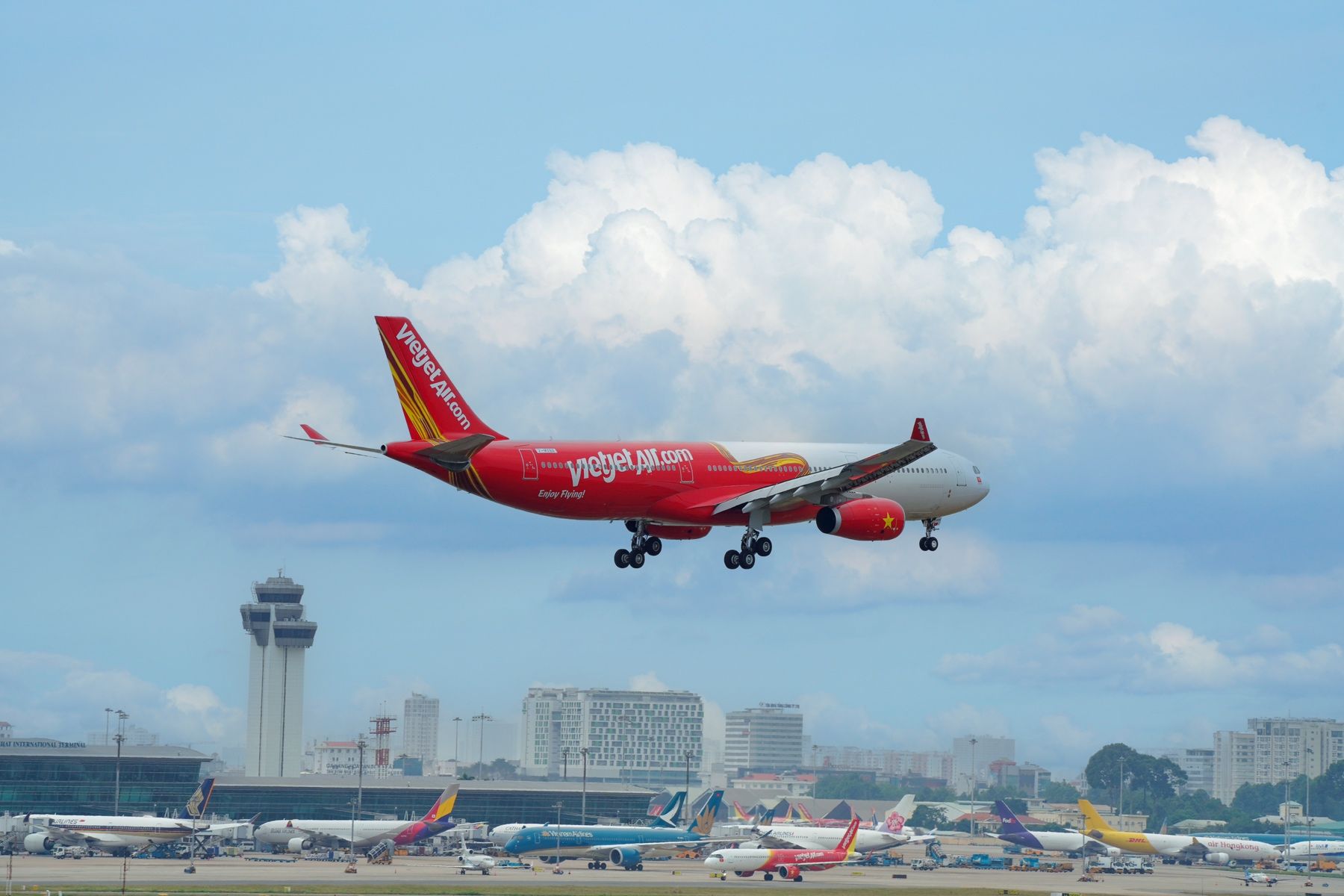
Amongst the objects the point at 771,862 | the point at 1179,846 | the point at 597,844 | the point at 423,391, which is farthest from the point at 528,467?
the point at 1179,846

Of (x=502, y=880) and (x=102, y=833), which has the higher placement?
(x=102, y=833)

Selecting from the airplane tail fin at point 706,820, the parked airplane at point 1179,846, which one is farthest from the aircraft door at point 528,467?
the parked airplane at point 1179,846

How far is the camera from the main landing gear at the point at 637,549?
72.2 m

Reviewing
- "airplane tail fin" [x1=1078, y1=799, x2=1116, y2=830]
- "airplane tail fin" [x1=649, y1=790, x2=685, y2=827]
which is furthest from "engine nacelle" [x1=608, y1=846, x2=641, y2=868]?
"airplane tail fin" [x1=1078, y1=799, x2=1116, y2=830]

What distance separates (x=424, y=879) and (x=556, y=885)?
9.46 metres

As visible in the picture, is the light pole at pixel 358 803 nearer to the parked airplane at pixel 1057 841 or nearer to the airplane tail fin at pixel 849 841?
the airplane tail fin at pixel 849 841

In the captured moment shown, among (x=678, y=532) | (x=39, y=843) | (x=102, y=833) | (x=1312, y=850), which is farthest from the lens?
(x=1312, y=850)

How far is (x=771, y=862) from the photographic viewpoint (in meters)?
120

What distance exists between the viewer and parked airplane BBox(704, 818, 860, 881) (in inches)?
4722

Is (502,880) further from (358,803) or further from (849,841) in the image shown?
(358,803)

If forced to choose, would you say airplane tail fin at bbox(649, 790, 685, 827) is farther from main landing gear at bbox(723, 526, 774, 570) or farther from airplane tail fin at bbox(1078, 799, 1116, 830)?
main landing gear at bbox(723, 526, 774, 570)

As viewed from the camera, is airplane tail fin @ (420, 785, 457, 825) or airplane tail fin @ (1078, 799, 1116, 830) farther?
airplane tail fin @ (1078, 799, 1116, 830)

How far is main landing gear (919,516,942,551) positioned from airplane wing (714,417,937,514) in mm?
8233

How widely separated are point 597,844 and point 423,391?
77.6 metres
